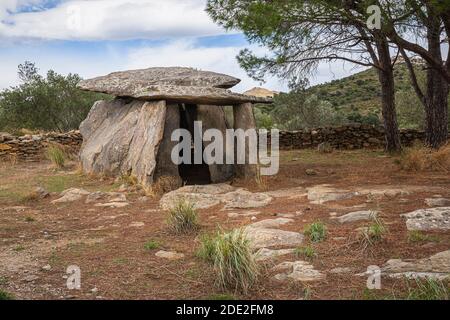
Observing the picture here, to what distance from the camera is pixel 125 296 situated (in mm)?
4316

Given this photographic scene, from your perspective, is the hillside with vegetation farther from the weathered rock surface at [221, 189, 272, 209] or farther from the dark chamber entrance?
the weathered rock surface at [221, 189, 272, 209]

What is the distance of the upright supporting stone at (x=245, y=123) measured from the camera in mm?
10508

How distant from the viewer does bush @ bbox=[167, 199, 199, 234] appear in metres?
6.47

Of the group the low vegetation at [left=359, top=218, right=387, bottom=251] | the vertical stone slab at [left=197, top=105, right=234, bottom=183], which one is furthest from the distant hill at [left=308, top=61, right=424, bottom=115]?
the low vegetation at [left=359, top=218, right=387, bottom=251]

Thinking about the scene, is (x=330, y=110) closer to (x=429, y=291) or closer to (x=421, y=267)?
(x=421, y=267)

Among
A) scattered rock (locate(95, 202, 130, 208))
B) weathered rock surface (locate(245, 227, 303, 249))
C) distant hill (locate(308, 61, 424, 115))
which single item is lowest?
weathered rock surface (locate(245, 227, 303, 249))

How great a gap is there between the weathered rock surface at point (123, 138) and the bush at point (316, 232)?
14.4ft

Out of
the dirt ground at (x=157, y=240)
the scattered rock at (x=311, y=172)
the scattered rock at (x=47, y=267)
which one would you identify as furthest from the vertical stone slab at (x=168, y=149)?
the scattered rock at (x=47, y=267)

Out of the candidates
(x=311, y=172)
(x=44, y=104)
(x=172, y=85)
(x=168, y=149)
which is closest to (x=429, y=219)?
(x=311, y=172)

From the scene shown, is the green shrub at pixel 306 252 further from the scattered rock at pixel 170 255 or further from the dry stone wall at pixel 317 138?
the dry stone wall at pixel 317 138

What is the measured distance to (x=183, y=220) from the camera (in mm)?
6488

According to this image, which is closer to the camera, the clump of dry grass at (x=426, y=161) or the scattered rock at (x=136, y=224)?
the scattered rock at (x=136, y=224)

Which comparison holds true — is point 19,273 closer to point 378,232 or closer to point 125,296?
point 125,296

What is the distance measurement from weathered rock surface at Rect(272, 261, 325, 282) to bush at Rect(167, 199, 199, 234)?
1895 mm
